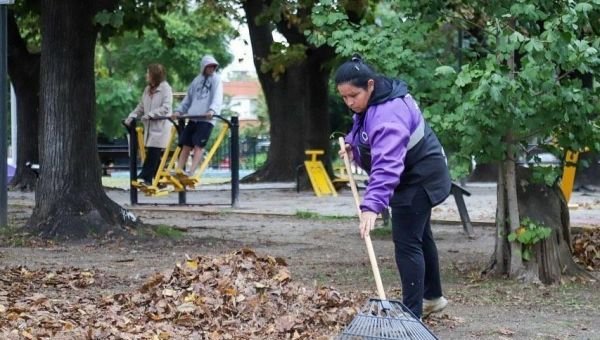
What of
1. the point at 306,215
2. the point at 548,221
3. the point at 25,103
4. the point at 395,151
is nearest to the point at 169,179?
the point at 306,215

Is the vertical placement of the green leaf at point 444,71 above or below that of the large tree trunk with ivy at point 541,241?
above

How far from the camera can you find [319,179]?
2000 centimetres

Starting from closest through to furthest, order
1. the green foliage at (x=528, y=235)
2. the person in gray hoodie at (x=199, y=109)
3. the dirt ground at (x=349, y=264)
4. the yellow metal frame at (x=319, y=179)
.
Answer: the dirt ground at (x=349, y=264)
the green foliage at (x=528, y=235)
the person in gray hoodie at (x=199, y=109)
the yellow metal frame at (x=319, y=179)

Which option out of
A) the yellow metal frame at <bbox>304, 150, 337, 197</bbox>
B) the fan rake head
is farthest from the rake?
the yellow metal frame at <bbox>304, 150, 337, 197</bbox>

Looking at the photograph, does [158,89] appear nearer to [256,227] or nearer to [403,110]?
[256,227]

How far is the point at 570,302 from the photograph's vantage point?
307 inches

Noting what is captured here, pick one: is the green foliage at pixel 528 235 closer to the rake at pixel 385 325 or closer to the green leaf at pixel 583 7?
the green leaf at pixel 583 7

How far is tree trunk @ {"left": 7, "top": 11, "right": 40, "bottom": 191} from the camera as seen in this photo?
2045 centimetres

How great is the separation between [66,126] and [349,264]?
10.6ft

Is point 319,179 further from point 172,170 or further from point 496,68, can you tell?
point 496,68

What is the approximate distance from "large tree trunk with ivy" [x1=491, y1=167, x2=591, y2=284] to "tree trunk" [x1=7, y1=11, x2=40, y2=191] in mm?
13194

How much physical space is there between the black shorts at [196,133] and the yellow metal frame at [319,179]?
14.9 ft

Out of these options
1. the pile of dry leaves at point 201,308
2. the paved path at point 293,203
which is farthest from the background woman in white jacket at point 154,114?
the pile of dry leaves at point 201,308

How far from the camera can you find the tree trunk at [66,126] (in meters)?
11.1
